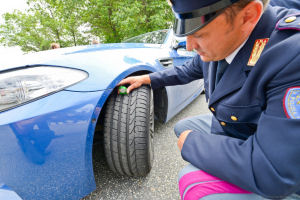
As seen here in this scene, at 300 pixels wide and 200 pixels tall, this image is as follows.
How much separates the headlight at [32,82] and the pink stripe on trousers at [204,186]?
30.5 inches

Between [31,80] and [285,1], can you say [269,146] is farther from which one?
[31,80]

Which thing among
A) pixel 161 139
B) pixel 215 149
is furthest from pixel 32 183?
pixel 161 139

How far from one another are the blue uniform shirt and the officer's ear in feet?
0.23

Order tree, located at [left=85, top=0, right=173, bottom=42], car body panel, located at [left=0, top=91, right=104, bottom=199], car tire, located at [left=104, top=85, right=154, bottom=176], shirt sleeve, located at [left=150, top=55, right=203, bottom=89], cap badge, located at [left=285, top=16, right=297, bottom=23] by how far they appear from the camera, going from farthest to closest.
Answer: tree, located at [left=85, top=0, right=173, bottom=42]
shirt sleeve, located at [left=150, top=55, right=203, bottom=89]
car tire, located at [left=104, top=85, right=154, bottom=176]
car body panel, located at [left=0, top=91, right=104, bottom=199]
cap badge, located at [left=285, top=16, right=297, bottom=23]

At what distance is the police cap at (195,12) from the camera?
1.84 feet

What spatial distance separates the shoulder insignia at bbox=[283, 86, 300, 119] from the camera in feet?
1.57

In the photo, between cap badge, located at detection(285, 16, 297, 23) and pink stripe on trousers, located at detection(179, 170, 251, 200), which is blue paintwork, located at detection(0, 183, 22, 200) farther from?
cap badge, located at detection(285, 16, 297, 23)

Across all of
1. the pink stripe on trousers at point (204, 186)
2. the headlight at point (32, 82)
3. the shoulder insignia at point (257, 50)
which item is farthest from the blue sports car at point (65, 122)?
the shoulder insignia at point (257, 50)

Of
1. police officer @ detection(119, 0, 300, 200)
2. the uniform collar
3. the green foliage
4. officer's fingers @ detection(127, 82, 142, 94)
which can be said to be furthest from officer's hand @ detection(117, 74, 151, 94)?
the green foliage

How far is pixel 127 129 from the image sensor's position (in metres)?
1.01

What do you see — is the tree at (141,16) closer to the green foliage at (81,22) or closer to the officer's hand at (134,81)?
the green foliage at (81,22)

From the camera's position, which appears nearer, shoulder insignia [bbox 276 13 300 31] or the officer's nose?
shoulder insignia [bbox 276 13 300 31]

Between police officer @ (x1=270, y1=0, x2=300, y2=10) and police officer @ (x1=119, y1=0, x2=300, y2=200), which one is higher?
police officer @ (x1=270, y1=0, x2=300, y2=10)

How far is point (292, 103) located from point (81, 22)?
1186 cm
